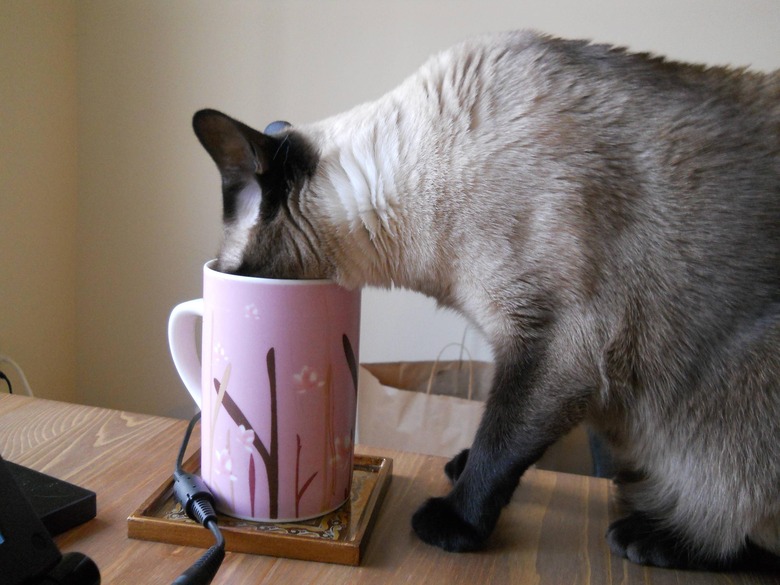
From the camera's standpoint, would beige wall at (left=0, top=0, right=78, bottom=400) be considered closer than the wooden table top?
No

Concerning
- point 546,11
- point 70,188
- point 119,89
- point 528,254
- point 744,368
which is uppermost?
point 546,11

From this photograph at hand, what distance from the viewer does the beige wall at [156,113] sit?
4.81ft

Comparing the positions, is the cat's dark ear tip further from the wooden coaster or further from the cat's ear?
the wooden coaster

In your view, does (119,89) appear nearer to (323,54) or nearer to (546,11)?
(323,54)

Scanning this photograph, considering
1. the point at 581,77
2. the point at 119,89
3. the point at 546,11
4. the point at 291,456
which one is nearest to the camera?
the point at 291,456

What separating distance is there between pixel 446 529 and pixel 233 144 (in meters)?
0.45

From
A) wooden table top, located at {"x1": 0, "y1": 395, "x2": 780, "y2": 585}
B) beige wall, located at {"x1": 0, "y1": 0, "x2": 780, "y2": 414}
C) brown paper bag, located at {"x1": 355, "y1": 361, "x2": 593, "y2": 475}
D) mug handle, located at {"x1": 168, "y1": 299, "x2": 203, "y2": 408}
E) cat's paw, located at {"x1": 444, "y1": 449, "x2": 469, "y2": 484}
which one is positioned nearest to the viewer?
wooden table top, located at {"x1": 0, "y1": 395, "x2": 780, "y2": 585}

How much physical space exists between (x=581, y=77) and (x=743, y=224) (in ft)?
0.75

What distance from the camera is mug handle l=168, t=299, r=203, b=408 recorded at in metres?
0.69

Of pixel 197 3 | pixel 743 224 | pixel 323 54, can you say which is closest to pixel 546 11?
pixel 323 54

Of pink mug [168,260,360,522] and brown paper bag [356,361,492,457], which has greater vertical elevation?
pink mug [168,260,360,522]

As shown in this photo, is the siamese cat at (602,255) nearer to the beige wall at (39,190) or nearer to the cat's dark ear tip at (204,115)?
the cat's dark ear tip at (204,115)

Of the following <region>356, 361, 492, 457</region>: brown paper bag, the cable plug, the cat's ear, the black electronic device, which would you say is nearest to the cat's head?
the cat's ear

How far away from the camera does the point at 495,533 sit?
0.68 meters
